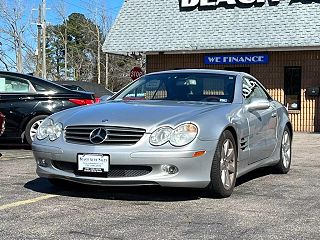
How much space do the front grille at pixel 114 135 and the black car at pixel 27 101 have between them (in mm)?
5016

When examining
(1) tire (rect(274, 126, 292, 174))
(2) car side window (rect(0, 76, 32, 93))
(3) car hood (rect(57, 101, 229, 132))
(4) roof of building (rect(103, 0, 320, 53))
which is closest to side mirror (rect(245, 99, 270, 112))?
(3) car hood (rect(57, 101, 229, 132))

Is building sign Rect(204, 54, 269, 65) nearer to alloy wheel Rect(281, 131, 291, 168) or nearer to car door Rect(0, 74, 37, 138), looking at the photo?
car door Rect(0, 74, 37, 138)

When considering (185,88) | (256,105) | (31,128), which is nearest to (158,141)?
(185,88)

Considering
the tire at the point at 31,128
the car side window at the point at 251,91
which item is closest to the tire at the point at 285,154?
the car side window at the point at 251,91

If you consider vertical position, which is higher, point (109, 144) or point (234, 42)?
point (234, 42)

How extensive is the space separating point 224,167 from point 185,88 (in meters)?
1.30

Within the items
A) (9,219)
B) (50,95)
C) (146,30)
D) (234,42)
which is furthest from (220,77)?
(146,30)

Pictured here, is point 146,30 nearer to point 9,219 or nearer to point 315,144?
point 315,144

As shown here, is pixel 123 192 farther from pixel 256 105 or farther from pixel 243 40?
pixel 243 40

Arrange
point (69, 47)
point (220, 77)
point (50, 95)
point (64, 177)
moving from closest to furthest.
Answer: point (64, 177) < point (220, 77) < point (50, 95) < point (69, 47)

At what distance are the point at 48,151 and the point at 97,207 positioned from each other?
83 centimetres

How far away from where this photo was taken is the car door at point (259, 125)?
6684mm

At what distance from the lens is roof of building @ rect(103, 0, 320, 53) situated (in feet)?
59.5

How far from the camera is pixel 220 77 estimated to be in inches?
275
